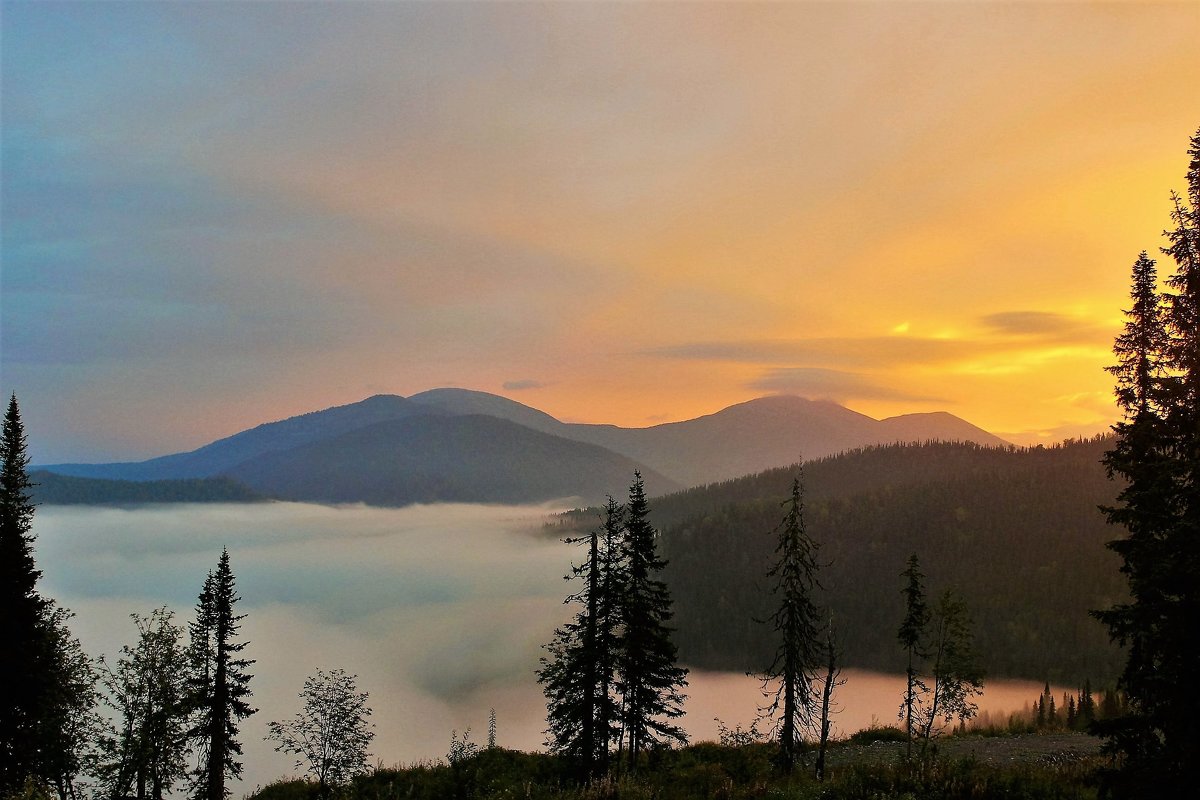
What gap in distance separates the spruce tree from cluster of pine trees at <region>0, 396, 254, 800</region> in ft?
0.18

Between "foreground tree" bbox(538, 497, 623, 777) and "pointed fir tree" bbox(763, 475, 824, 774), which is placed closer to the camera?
"pointed fir tree" bbox(763, 475, 824, 774)

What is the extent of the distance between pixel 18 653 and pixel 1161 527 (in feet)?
166

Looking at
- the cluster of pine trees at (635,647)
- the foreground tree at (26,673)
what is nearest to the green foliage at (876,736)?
the cluster of pine trees at (635,647)

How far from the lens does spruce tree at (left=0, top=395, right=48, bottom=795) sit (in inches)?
1394

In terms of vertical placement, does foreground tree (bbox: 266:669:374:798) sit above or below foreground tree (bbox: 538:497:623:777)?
below

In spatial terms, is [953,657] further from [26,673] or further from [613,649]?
[26,673]

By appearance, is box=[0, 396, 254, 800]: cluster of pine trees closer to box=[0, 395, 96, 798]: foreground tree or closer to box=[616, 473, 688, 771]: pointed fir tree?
box=[0, 395, 96, 798]: foreground tree

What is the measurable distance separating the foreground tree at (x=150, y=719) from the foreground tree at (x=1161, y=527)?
4862cm

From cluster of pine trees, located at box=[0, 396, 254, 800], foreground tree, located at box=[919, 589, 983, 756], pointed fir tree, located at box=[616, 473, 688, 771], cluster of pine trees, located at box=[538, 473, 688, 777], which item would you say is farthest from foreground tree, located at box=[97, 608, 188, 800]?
foreground tree, located at box=[919, 589, 983, 756]

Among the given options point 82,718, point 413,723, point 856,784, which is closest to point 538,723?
point 413,723

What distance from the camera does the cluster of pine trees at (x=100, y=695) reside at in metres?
36.2

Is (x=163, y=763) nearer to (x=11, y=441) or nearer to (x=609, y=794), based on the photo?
(x=11, y=441)

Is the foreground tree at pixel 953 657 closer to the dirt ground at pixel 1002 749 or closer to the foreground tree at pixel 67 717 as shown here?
the dirt ground at pixel 1002 749

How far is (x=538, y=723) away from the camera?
163125 mm
